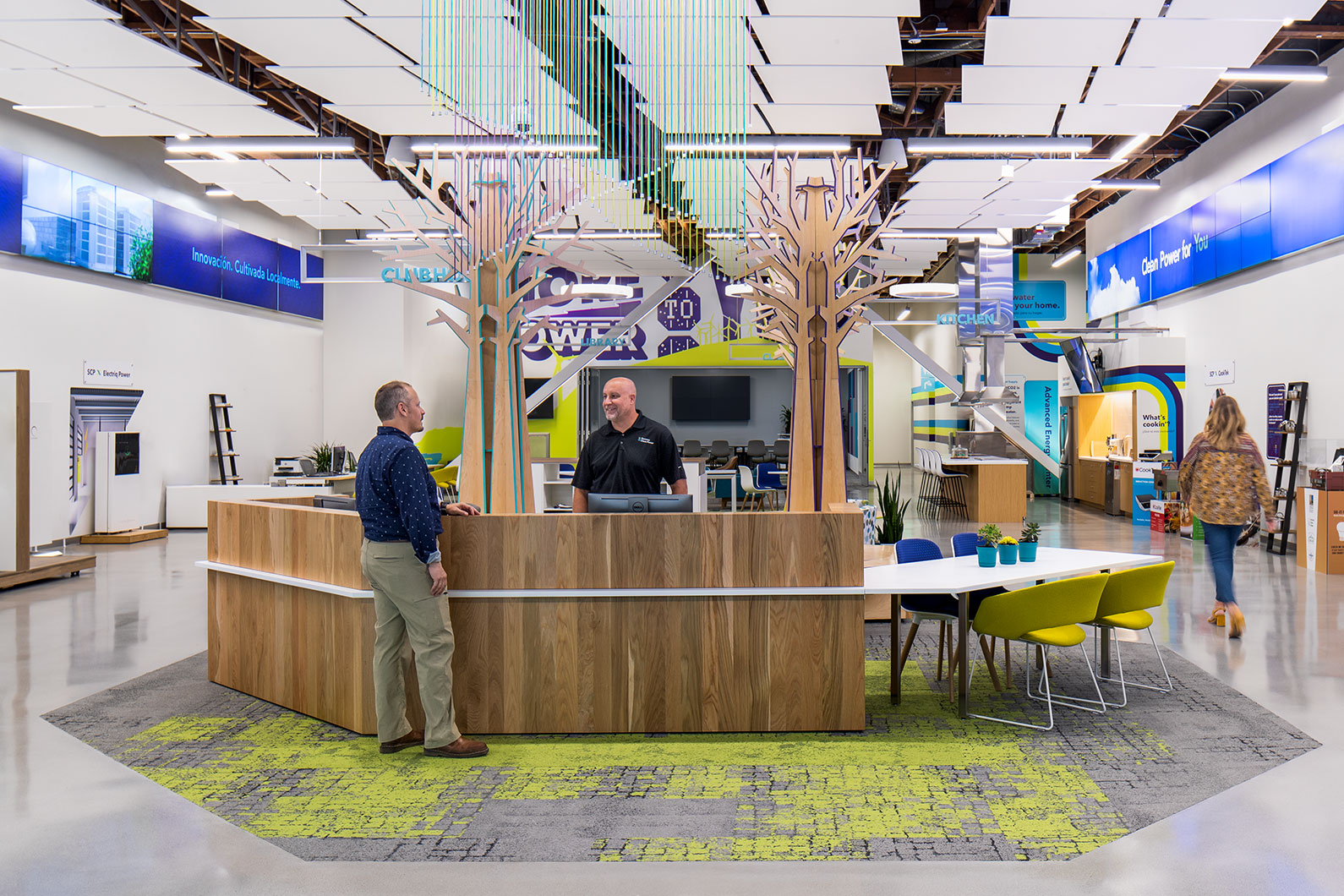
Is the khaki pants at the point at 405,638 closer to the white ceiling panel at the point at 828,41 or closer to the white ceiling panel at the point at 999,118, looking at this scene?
the white ceiling panel at the point at 828,41

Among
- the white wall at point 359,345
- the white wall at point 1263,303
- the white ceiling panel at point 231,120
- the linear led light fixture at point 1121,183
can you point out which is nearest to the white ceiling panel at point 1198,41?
the white wall at point 1263,303

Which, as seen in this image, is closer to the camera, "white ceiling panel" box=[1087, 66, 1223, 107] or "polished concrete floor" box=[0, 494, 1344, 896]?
"polished concrete floor" box=[0, 494, 1344, 896]

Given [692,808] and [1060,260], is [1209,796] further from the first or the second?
[1060,260]

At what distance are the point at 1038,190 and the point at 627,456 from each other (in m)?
8.27

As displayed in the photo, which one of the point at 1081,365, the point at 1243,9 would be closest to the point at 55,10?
the point at 1243,9

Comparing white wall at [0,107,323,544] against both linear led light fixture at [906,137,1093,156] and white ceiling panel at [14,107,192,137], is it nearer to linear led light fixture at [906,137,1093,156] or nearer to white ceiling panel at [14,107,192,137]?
white ceiling panel at [14,107,192,137]

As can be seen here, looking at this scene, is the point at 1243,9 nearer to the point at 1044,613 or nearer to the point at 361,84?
the point at 1044,613

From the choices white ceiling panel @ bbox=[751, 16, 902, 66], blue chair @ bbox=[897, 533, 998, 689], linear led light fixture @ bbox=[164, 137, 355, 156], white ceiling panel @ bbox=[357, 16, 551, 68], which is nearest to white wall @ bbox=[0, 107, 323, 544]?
linear led light fixture @ bbox=[164, 137, 355, 156]

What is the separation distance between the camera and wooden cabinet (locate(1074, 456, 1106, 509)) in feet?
49.0

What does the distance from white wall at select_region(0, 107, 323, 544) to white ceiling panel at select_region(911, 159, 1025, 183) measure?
939 centimetres

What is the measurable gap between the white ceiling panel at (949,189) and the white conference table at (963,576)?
21.3 feet

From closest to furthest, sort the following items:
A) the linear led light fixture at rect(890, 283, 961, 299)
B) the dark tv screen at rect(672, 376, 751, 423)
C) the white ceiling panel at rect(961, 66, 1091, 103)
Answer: the white ceiling panel at rect(961, 66, 1091, 103) < the linear led light fixture at rect(890, 283, 961, 299) < the dark tv screen at rect(672, 376, 751, 423)

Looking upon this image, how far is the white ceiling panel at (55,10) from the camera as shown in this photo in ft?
20.4

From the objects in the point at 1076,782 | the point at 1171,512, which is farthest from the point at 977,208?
the point at 1076,782
